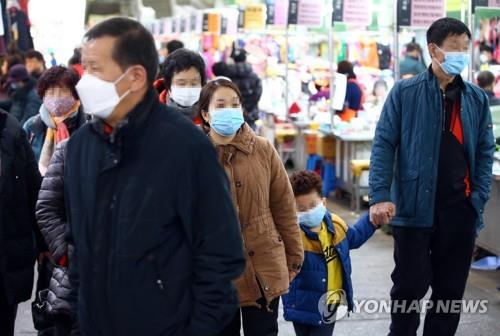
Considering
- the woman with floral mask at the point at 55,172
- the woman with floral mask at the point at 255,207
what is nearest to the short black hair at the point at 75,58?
the woman with floral mask at the point at 55,172

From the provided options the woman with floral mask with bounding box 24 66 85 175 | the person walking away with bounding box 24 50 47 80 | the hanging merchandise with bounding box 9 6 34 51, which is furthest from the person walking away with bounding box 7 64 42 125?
the woman with floral mask with bounding box 24 66 85 175

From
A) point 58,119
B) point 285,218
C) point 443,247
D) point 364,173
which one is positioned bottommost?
point 364,173

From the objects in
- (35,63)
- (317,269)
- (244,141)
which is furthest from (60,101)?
(35,63)

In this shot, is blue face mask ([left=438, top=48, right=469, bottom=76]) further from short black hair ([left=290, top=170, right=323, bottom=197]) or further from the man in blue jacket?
short black hair ([left=290, top=170, right=323, bottom=197])

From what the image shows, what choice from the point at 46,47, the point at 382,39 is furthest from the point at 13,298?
the point at 382,39

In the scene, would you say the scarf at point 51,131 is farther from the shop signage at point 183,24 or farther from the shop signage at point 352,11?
the shop signage at point 183,24

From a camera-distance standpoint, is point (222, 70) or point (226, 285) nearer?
point (226, 285)

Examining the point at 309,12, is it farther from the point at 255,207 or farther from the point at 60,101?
the point at 255,207

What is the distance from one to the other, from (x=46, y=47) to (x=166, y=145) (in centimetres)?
814

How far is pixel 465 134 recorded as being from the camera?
5.27 m

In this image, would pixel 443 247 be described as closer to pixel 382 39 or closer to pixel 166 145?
pixel 166 145

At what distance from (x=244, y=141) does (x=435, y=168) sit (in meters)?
1.46

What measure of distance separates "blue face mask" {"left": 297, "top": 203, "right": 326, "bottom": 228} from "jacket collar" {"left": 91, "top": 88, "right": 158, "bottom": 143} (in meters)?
2.22

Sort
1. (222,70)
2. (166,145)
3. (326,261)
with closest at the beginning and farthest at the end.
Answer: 1. (166,145)
2. (326,261)
3. (222,70)
